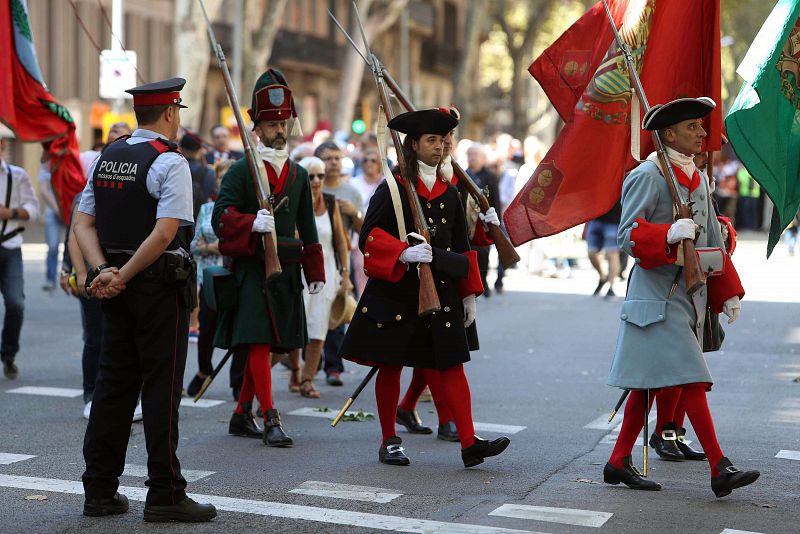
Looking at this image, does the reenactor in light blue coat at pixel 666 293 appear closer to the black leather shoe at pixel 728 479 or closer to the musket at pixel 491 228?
the black leather shoe at pixel 728 479

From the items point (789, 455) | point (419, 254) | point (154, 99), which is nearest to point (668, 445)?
point (789, 455)

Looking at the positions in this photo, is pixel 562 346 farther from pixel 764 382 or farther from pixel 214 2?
pixel 214 2

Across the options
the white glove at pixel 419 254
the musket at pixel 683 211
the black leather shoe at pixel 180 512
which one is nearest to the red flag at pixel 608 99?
the white glove at pixel 419 254

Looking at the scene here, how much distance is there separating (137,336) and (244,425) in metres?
2.42

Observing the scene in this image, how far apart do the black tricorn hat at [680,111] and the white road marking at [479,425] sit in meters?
2.70

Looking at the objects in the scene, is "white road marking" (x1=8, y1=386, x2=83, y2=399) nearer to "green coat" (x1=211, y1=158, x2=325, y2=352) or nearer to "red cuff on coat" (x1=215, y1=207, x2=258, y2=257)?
"green coat" (x1=211, y1=158, x2=325, y2=352)

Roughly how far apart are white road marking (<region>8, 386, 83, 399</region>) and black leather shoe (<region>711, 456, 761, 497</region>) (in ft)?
16.9

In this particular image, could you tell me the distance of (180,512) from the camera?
20.9 ft

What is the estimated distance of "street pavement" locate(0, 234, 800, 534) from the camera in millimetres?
6492

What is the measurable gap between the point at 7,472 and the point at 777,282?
51.1ft

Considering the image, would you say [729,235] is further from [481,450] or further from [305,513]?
[305,513]

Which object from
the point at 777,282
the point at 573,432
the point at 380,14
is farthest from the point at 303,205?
the point at 380,14

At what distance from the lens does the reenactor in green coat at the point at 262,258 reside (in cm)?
862

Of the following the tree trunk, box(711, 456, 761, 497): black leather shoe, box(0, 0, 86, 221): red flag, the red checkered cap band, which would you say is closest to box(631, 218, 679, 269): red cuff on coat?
box(711, 456, 761, 497): black leather shoe
